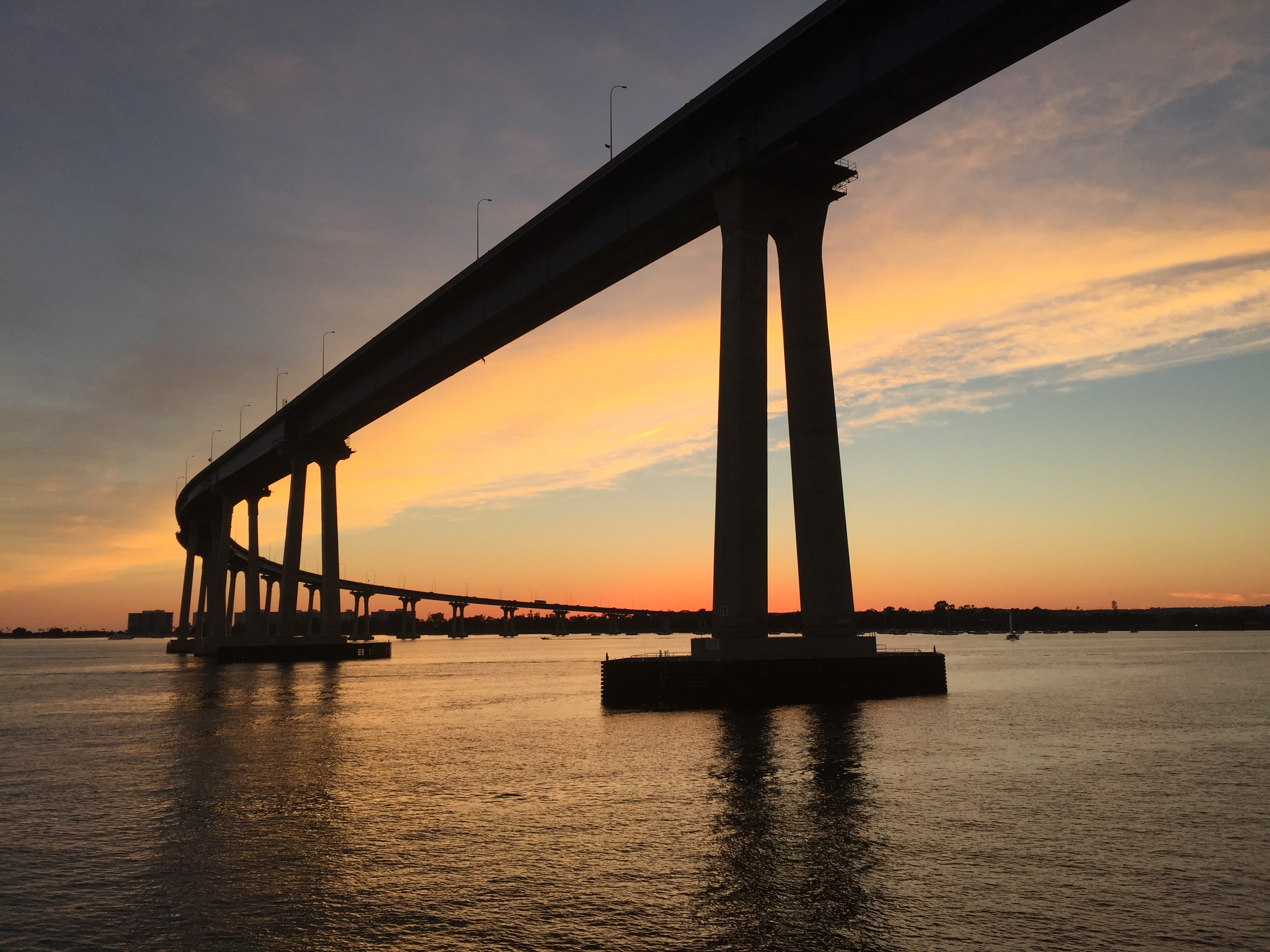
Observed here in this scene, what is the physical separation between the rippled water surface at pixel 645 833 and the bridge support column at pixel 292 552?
66.3 metres

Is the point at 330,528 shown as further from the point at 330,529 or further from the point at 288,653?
the point at 288,653

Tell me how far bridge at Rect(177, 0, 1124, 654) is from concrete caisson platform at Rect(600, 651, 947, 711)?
2.01 meters

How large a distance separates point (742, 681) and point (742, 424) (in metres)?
10.9

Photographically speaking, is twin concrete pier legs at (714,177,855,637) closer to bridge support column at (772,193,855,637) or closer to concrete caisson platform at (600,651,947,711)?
bridge support column at (772,193,855,637)

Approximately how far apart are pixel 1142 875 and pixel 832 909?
5.21 metres

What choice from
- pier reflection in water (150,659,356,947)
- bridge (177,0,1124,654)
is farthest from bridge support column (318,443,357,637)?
pier reflection in water (150,659,356,947)

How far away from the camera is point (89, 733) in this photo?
121 feet

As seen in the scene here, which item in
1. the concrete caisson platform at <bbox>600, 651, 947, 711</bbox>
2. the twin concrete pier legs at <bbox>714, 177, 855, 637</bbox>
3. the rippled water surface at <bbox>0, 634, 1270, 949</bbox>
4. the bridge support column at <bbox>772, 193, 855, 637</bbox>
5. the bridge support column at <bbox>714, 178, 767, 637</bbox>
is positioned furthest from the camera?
the bridge support column at <bbox>772, 193, 855, 637</bbox>

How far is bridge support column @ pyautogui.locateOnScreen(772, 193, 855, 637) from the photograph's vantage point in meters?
45.6

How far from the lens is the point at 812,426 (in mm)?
46344

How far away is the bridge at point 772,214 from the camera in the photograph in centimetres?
3688

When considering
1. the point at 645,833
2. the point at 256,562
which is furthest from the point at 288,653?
the point at 645,833

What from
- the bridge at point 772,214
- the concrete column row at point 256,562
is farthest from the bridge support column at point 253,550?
the bridge at point 772,214

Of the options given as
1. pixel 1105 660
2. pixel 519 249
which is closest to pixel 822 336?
pixel 519 249
